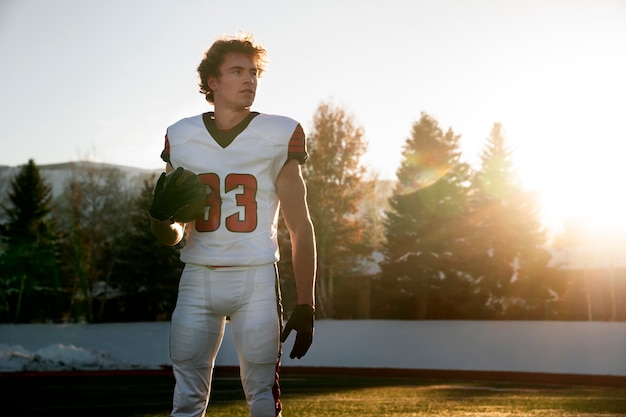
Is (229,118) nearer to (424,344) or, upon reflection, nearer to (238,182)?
(238,182)

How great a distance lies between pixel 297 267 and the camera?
3625mm

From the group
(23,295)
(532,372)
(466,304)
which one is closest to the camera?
(532,372)

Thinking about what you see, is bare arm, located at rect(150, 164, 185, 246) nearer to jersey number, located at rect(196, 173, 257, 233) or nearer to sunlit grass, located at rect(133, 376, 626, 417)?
jersey number, located at rect(196, 173, 257, 233)

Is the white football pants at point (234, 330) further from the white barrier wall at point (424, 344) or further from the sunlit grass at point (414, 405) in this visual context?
the white barrier wall at point (424, 344)

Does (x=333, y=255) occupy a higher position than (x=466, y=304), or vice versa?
(x=333, y=255)

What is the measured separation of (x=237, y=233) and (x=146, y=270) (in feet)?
119

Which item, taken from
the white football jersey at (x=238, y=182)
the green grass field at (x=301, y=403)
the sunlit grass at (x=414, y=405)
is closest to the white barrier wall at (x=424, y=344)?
the green grass field at (x=301, y=403)

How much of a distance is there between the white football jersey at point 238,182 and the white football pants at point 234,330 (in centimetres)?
9

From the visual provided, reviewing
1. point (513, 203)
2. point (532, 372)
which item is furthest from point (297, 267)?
point (513, 203)

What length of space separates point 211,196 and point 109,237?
4579 centimetres

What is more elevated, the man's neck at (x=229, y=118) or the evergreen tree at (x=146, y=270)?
the evergreen tree at (x=146, y=270)

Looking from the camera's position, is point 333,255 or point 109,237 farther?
point 109,237

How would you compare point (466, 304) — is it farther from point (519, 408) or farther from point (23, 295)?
point (519, 408)

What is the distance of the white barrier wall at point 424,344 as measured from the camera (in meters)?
23.4
